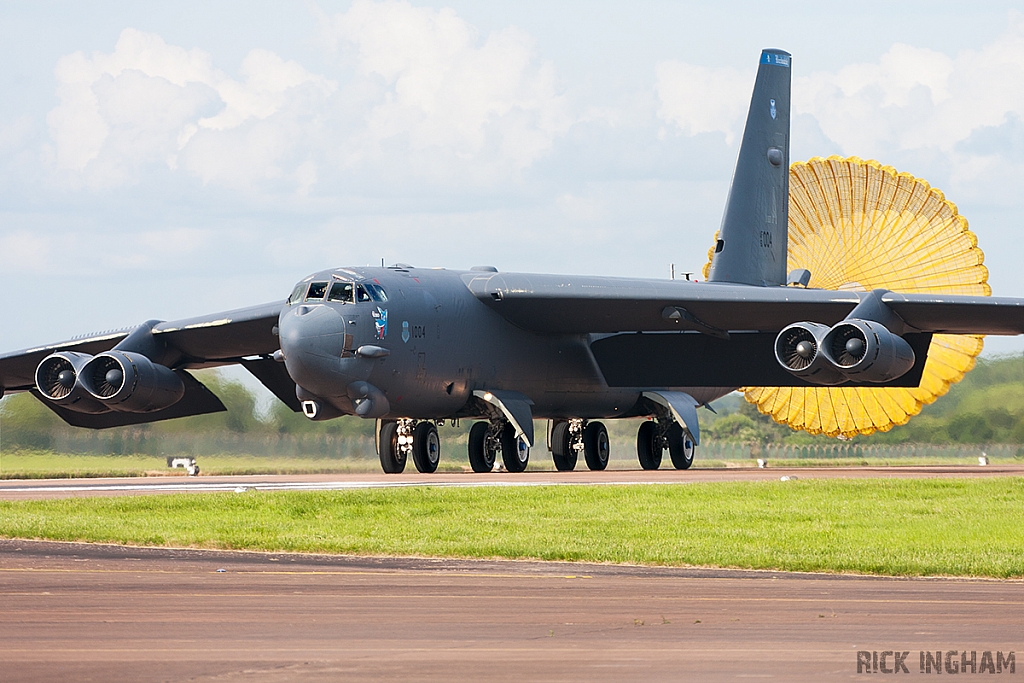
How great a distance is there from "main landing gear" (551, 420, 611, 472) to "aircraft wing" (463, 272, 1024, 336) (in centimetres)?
311

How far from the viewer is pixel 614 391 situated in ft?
109

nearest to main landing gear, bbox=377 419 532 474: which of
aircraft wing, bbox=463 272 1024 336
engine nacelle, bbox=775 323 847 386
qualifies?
aircraft wing, bbox=463 272 1024 336

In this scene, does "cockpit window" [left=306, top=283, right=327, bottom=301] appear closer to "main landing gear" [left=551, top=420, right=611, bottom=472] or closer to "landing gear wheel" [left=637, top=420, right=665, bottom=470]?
"main landing gear" [left=551, top=420, right=611, bottom=472]

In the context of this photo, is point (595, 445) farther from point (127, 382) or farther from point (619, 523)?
point (619, 523)

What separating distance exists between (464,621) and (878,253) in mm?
28376

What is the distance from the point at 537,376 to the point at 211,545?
1728cm

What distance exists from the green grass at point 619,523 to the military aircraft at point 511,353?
654cm

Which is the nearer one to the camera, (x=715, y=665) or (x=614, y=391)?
(x=715, y=665)

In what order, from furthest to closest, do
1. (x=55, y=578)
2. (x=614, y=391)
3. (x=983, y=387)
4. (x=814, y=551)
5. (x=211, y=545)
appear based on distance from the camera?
(x=983, y=387) < (x=614, y=391) < (x=211, y=545) < (x=814, y=551) < (x=55, y=578)

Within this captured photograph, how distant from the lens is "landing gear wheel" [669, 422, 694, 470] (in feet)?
→ 112

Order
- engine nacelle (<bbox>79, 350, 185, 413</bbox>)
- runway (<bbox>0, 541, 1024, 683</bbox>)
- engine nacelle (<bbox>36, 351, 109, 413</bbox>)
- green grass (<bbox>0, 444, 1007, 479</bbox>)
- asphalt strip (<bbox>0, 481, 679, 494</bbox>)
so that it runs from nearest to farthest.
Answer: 1. runway (<bbox>0, 541, 1024, 683</bbox>)
2. asphalt strip (<bbox>0, 481, 679, 494</bbox>)
3. engine nacelle (<bbox>79, 350, 185, 413</bbox>)
4. engine nacelle (<bbox>36, 351, 109, 413</bbox>)
5. green grass (<bbox>0, 444, 1007, 479</bbox>)

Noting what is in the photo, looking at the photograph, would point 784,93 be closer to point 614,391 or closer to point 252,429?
point 614,391

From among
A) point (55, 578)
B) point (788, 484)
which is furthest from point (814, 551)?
point (788, 484)

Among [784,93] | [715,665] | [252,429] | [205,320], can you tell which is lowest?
[715,665]
